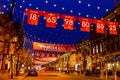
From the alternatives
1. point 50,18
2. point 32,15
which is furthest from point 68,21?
point 32,15

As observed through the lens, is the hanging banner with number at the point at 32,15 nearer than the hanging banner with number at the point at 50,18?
Yes

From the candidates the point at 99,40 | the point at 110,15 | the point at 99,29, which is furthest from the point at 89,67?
the point at 99,29

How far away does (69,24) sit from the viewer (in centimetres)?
3391

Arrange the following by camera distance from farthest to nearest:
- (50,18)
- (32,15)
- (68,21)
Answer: (68,21) → (50,18) → (32,15)

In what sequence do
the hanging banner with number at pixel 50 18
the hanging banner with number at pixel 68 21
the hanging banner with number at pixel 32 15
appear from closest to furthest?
the hanging banner with number at pixel 32 15 < the hanging banner with number at pixel 50 18 < the hanging banner with number at pixel 68 21

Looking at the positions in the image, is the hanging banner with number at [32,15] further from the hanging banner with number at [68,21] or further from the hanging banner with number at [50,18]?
the hanging banner with number at [68,21]

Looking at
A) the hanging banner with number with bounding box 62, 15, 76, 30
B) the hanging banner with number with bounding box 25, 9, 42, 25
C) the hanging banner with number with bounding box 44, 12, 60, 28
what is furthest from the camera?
the hanging banner with number with bounding box 62, 15, 76, 30

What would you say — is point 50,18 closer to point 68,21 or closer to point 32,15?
point 32,15

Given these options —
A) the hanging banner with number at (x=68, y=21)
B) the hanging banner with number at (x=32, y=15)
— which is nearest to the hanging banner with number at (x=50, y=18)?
the hanging banner with number at (x=32, y=15)

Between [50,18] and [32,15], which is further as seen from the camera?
[50,18]

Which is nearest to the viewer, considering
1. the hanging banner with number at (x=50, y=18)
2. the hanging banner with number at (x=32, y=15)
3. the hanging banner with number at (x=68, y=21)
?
the hanging banner with number at (x=32, y=15)

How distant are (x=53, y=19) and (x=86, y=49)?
167ft

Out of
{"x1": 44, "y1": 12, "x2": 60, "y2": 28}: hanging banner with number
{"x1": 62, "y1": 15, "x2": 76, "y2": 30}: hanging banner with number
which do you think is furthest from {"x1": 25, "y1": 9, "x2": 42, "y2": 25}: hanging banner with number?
{"x1": 62, "y1": 15, "x2": 76, "y2": 30}: hanging banner with number

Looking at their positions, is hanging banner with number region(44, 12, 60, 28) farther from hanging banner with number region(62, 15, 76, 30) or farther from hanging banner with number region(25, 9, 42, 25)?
hanging banner with number region(62, 15, 76, 30)
